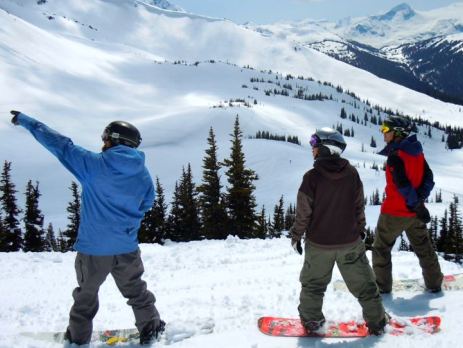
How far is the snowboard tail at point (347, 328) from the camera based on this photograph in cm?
579

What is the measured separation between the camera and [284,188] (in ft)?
407

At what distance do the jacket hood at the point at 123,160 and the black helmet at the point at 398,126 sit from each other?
3.72 meters

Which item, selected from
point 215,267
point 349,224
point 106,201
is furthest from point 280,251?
point 106,201

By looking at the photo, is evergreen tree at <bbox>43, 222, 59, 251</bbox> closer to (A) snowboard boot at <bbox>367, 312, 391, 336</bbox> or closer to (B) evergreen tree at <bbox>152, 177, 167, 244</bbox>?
(B) evergreen tree at <bbox>152, 177, 167, 244</bbox>

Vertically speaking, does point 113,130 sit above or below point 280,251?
above

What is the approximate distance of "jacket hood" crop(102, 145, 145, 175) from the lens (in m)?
5.28

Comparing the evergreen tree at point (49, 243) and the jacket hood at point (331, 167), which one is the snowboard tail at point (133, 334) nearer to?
the jacket hood at point (331, 167)

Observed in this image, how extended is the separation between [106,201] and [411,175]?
433cm

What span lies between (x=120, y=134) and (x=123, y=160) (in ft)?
1.10

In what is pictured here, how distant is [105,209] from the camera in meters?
5.39

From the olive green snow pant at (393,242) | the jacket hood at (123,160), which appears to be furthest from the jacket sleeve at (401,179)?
the jacket hood at (123,160)

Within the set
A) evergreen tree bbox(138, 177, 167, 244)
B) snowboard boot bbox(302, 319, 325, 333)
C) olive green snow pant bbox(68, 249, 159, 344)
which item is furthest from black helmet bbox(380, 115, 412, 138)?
evergreen tree bbox(138, 177, 167, 244)

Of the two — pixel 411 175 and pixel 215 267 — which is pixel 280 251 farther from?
pixel 411 175

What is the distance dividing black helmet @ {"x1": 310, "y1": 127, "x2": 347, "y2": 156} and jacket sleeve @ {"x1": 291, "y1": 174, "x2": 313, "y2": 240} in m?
0.44
